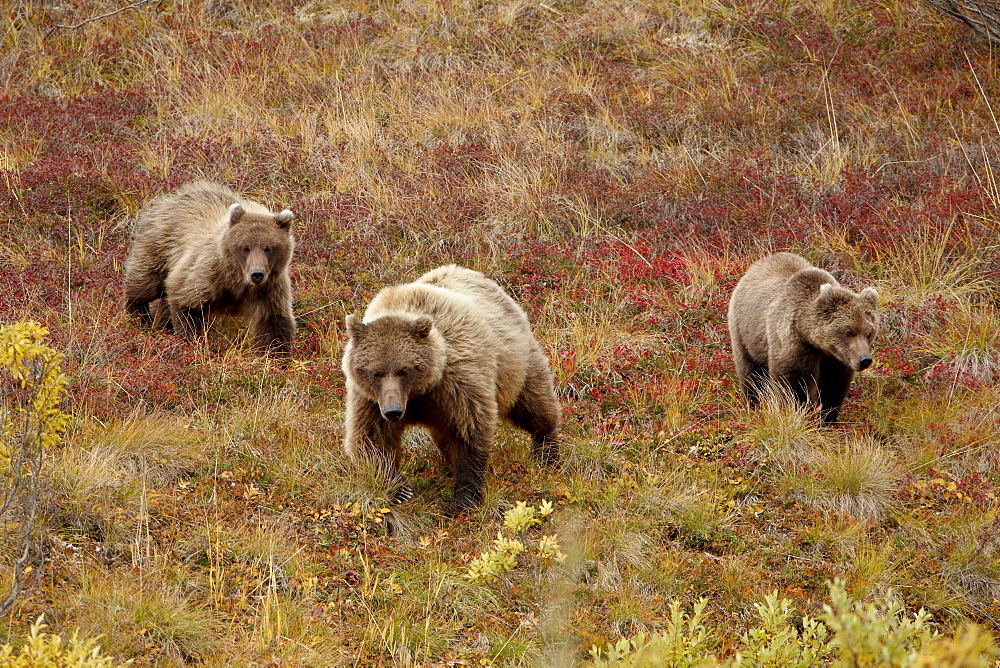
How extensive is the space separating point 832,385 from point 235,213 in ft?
16.6

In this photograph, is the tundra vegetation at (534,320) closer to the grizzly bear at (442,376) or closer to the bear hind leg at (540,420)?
the bear hind leg at (540,420)

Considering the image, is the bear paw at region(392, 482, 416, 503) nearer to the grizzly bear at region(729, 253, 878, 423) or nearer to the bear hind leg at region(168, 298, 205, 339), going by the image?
the grizzly bear at region(729, 253, 878, 423)

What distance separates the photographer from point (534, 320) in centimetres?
855

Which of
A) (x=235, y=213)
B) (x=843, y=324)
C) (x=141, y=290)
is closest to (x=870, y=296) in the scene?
(x=843, y=324)

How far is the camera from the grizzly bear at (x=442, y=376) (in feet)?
18.5

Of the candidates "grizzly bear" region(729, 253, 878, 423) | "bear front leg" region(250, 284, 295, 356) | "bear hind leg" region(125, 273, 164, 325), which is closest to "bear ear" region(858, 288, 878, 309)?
"grizzly bear" region(729, 253, 878, 423)

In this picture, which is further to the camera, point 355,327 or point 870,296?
point 870,296

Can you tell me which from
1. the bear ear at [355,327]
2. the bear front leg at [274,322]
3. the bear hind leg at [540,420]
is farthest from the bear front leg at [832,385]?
the bear front leg at [274,322]

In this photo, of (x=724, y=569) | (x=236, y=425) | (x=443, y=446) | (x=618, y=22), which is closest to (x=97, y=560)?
(x=236, y=425)

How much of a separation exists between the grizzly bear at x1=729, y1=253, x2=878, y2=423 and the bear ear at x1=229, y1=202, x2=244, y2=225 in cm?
421

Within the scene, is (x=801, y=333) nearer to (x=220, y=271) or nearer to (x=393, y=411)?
(x=393, y=411)

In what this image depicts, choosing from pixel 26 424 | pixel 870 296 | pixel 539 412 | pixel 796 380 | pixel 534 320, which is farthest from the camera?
pixel 534 320

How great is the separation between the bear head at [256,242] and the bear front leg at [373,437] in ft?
8.16

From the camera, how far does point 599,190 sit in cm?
1037
